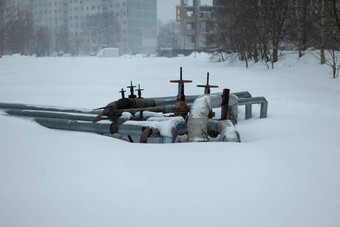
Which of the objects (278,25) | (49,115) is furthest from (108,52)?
(49,115)

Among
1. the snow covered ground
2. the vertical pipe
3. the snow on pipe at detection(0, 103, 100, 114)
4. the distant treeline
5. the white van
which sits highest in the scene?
the white van

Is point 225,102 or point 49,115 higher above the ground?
point 225,102

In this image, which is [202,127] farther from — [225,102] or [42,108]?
[42,108]

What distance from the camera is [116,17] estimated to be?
13312cm

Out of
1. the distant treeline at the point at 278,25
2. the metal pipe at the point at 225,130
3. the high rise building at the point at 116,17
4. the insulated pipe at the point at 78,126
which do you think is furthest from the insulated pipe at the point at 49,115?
the high rise building at the point at 116,17

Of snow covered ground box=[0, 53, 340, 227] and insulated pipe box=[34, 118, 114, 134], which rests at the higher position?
insulated pipe box=[34, 118, 114, 134]

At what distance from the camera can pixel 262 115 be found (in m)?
7.51

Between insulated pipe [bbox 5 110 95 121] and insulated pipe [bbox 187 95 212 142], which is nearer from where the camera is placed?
insulated pipe [bbox 187 95 212 142]

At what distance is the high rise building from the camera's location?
5443 inches

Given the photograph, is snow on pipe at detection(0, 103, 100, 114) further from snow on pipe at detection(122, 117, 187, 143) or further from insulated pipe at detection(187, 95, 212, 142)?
insulated pipe at detection(187, 95, 212, 142)

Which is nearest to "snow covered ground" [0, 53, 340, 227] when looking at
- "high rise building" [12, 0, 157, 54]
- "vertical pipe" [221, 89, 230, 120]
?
"vertical pipe" [221, 89, 230, 120]

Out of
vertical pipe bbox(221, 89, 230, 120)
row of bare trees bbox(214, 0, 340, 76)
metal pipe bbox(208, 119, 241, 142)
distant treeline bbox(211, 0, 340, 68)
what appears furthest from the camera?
distant treeline bbox(211, 0, 340, 68)

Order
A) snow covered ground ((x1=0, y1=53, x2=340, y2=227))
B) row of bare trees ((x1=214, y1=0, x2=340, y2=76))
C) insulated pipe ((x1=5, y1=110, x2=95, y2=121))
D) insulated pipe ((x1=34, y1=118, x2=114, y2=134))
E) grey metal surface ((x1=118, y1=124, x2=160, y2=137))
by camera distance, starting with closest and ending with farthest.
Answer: snow covered ground ((x1=0, y1=53, x2=340, y2=227)), grey metal surface ((x1=118, y1=124, x2=160, y2=137)), insulated pipe ((x1=34, y1=118, x2=114, y2=134)), insulated pipe ((x1=5, y1=110, x2=95, y2=121)), row of bare trees ((x1=214, y1=0, x2=340, y2=76))

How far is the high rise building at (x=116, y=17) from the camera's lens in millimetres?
138250
